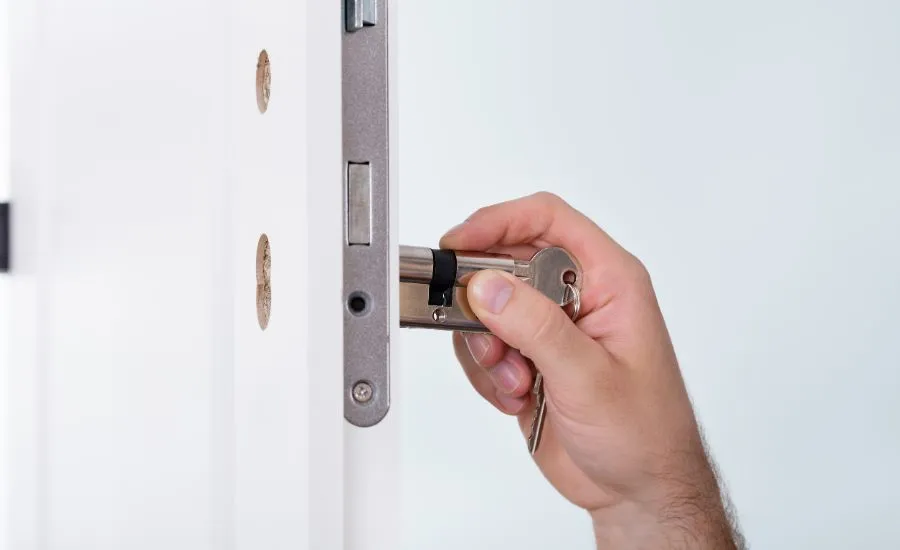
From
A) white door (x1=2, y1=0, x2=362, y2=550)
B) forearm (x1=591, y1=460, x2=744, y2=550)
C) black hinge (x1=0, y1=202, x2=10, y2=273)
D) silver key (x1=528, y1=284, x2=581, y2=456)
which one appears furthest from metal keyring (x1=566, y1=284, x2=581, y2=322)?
black hinge (x1=0, y1=202, x2=10, y2=273)

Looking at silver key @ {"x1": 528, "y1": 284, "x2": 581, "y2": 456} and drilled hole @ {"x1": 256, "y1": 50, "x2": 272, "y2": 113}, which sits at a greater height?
drilled hole @ {"x1": 256, "y1": 50, "x2": 272, "y2": 113}

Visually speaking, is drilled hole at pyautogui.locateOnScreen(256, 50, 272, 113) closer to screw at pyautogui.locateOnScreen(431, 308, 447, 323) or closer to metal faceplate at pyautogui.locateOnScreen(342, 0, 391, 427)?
metal faceplate at pyautogui.locateOnScreen(342, 0, 391, 427)

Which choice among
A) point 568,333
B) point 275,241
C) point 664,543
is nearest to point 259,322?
point 275,241

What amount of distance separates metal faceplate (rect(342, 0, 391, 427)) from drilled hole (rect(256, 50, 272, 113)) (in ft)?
0.18

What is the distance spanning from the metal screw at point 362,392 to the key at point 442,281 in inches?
12.4

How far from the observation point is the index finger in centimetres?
117

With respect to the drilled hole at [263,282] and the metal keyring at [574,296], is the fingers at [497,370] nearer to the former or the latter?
the metal keyring at [574,296]

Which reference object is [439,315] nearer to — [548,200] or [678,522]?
[548,200]

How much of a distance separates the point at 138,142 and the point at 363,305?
0.30 meters

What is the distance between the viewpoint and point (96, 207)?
793 millimetres

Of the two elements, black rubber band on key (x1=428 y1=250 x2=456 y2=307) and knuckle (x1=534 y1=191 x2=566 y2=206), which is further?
knuckle (x1=534 y1=191 x2=566 y2=206)

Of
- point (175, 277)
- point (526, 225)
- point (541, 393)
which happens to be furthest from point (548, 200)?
point (175, 277)

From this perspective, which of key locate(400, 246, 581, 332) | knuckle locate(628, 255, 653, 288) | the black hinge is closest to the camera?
key locate(400, 246, 581, 332)

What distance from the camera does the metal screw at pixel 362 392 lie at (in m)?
0.54
